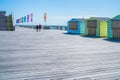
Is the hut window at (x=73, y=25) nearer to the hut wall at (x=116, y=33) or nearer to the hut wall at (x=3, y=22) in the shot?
the hut wall at (x=116, y=33)

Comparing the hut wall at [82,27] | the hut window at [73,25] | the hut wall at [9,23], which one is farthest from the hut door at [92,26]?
the hut wall at [9,23]

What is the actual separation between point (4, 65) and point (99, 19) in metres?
22.7

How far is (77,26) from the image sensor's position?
34.6m

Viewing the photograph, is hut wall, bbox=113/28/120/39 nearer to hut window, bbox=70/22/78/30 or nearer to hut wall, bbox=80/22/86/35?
hut wall, bbox=80/22/86/35

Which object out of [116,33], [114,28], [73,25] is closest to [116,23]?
[114,28]

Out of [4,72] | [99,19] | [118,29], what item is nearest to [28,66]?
[4,72]

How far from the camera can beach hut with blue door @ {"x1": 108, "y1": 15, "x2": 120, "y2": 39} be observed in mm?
24058

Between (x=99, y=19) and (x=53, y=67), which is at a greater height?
(x=99, y=19)

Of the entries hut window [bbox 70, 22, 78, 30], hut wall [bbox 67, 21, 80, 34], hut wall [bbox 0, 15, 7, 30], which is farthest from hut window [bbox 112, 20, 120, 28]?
hut wall [bbox 0, 15, 7, 30]

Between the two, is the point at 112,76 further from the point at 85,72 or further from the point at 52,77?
the point at 52,77

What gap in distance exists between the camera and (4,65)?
320 inches

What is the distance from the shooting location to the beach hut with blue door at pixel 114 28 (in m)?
24.1

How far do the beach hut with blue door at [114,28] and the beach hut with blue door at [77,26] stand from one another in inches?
317

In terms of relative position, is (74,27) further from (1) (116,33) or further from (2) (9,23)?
(2) (9,23)
